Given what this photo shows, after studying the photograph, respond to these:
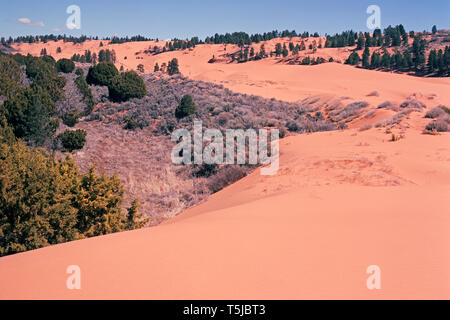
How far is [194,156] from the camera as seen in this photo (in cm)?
1766

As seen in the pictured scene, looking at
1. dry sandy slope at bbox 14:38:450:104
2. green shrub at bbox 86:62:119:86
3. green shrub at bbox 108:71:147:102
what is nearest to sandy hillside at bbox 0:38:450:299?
green shrub at bbox 108:71:147:102

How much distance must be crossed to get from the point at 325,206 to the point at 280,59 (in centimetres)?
6488

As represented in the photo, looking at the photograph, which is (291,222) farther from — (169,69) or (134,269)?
(169,69)

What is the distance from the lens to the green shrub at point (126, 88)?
27.8 meters

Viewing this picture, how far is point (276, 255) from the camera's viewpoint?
4.47 m

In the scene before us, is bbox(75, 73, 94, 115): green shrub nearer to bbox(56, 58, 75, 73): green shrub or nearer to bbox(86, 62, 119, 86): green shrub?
bbox(86, 62, 119, 86): green shrub

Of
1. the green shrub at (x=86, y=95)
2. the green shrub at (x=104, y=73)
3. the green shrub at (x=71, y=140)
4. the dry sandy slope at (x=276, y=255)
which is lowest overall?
the dry sandy slope at (x=276, y=255)

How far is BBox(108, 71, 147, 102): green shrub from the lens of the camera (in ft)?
91.0

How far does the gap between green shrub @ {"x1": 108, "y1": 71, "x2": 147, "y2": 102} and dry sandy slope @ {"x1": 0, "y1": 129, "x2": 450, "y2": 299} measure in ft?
73.2

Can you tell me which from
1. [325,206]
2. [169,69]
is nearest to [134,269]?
[325,206]

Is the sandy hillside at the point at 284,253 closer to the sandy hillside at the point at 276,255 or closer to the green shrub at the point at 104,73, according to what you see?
the sandy hillside at the point at 276,255

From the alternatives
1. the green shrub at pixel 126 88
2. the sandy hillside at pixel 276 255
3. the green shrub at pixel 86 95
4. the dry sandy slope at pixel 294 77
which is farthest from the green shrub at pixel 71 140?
the dry sandy slope at pixel 294 77

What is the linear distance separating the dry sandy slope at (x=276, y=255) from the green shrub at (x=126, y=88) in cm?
2232

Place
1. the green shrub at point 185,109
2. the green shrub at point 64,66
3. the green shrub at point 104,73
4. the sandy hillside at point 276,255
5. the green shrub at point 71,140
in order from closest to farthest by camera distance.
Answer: the sandy hillside at point 276,255 < the green shrub at point 71,140 < the green shrub at point 185,109 < the green shrub at point 104,73 < the green shrub at point 64,66
